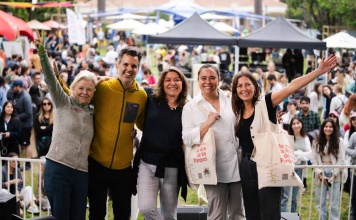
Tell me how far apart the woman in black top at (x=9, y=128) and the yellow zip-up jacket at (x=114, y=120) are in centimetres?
642

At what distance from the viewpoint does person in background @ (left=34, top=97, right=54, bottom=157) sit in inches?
487

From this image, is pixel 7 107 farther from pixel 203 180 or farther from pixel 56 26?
pixel 56 26

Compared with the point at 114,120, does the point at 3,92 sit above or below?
below

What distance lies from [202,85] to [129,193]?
1.16 m

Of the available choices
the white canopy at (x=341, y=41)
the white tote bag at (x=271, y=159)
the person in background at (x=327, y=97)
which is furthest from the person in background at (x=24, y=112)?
the white canopy at (x=341, y=41)

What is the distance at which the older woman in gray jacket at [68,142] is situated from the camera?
668 cm

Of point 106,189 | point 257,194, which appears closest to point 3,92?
point 106,189

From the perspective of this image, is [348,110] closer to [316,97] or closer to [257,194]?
[316,97]

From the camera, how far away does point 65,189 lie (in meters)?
6.71

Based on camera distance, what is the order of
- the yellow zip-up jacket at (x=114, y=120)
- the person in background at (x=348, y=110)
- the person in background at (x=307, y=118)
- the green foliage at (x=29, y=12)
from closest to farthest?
the yellow zip-up jacket at (x=114, y=120), the person in background at (x=348, y=110), the person in background at (x=307, y=118), the green foliage at (x=29, y=12)

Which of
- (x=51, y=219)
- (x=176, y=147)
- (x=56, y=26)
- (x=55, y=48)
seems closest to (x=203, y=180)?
(x=176, y=147)

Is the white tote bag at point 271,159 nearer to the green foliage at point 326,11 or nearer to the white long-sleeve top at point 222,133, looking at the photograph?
the white long-sleeve top at point 222,133

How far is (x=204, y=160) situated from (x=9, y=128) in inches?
280

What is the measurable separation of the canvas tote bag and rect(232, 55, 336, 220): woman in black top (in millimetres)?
252
